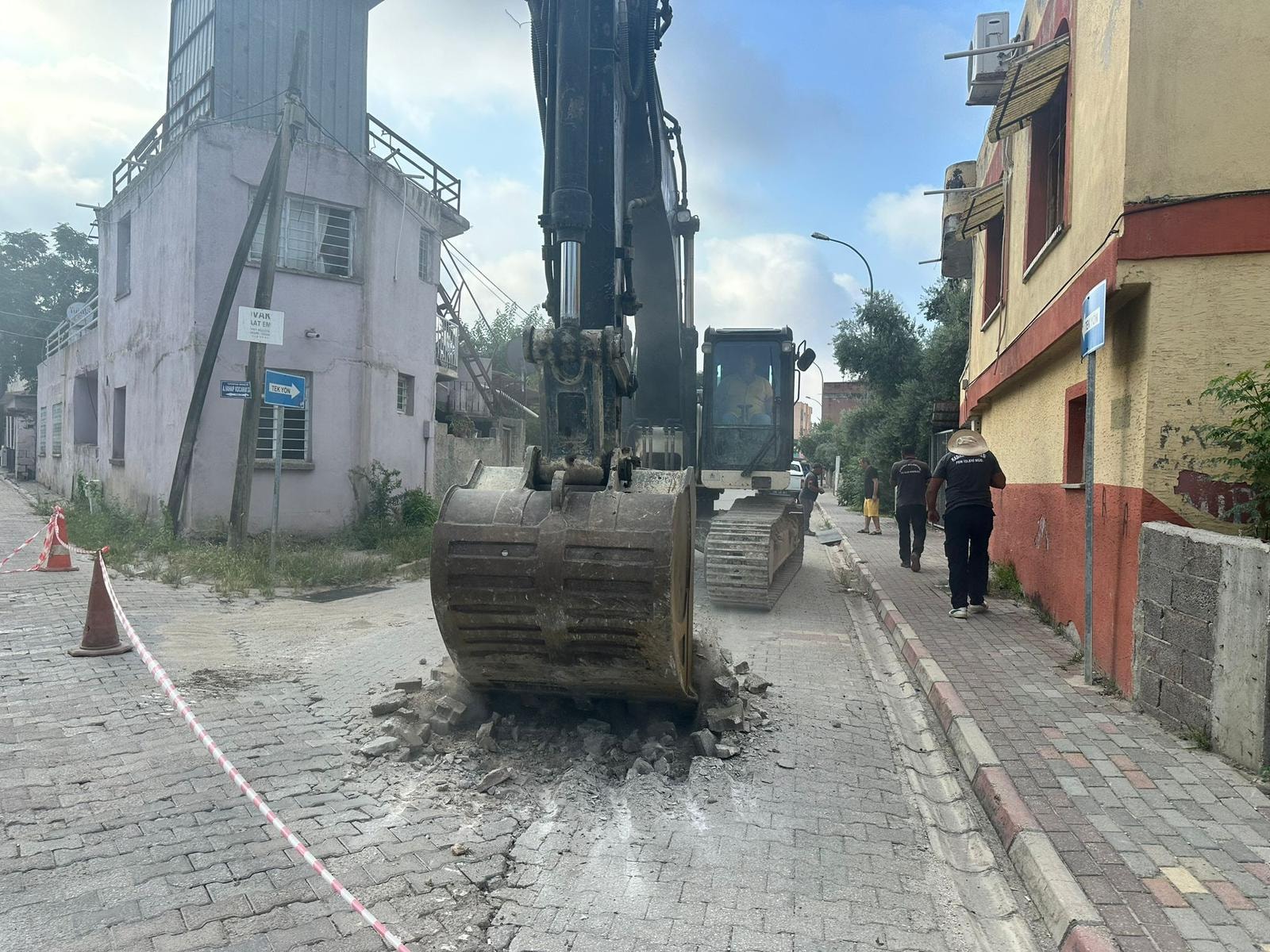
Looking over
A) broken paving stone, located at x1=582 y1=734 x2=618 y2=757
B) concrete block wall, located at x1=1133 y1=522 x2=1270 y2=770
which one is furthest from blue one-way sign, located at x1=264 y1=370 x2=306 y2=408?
concrete block wall, located at x1=1133 y1=522 x2=1270 y2=770

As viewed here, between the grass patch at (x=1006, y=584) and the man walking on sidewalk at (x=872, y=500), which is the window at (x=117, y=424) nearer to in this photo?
the man walking on sidewalk at (x=872, y=500)

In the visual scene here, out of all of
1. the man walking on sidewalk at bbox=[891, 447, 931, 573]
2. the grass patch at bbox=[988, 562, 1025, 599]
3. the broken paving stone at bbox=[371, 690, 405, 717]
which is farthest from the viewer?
the man walking on sidewalk at bbox=[891, 447, 931, 573]

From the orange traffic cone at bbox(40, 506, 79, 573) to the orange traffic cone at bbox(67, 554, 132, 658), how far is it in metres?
4.74

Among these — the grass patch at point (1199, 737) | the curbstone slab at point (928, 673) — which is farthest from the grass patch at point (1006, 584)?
the grass patch at point (1199, 737)

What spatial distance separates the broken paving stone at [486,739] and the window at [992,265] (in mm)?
9907

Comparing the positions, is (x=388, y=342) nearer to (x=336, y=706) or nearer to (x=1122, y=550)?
(x=336, y=706)

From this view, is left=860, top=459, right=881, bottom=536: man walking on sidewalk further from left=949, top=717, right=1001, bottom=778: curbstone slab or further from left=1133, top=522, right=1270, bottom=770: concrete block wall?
left=949, top=717, right=1001, bottom=778: curbstone slab

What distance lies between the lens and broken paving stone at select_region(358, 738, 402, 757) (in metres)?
4.48

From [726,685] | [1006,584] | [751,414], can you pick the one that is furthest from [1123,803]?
[751,414]

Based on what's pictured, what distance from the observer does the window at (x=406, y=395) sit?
16719 millimetres

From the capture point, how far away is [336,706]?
5441mm

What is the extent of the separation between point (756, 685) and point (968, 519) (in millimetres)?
3758

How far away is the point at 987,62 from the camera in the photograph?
1187 cm

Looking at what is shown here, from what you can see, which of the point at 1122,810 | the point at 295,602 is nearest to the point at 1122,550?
the point at 1122,810
